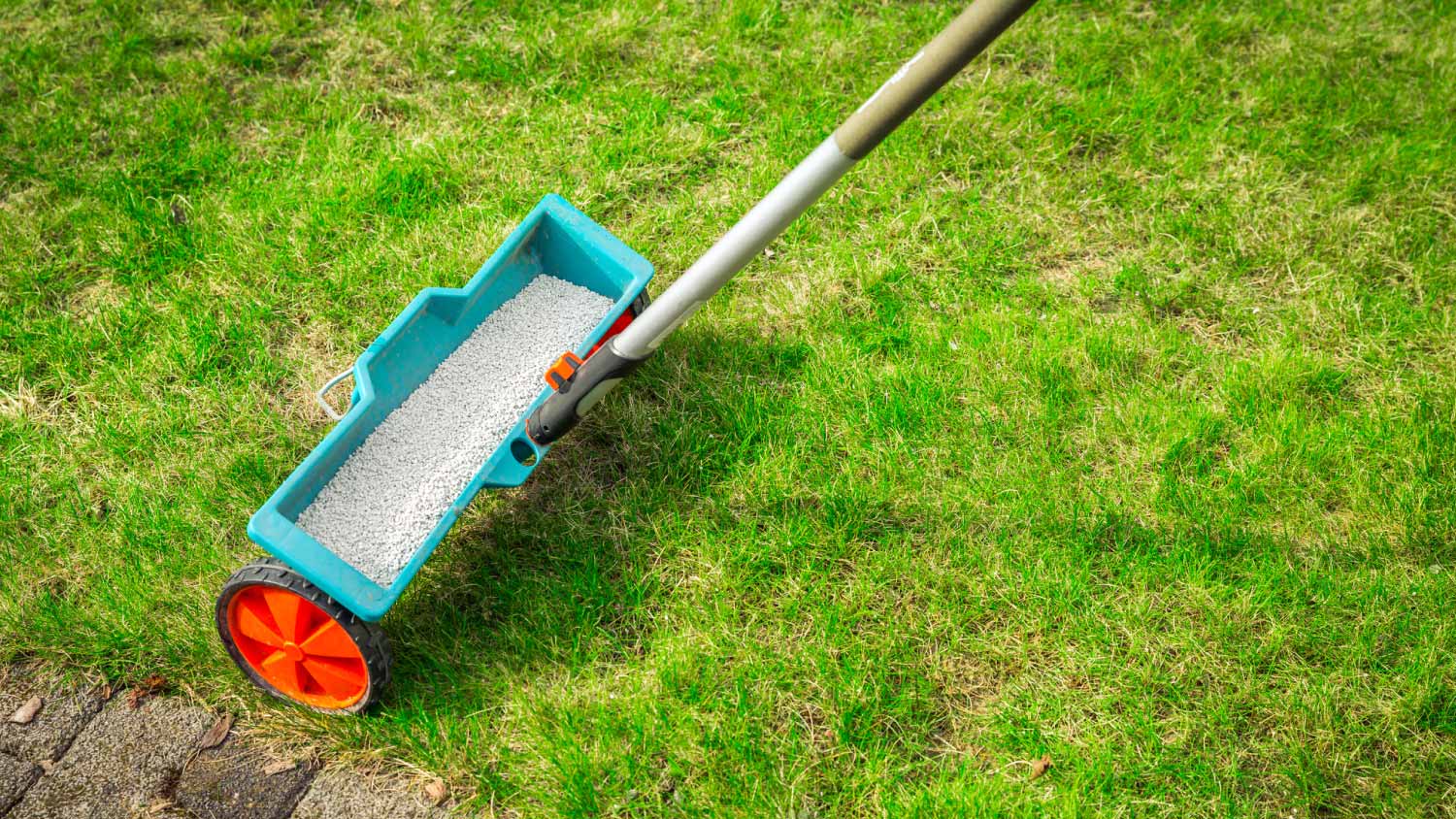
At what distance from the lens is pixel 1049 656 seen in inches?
93.2

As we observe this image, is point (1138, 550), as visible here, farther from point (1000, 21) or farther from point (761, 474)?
point (1000, 21)

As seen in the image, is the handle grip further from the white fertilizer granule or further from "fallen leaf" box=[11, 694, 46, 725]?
"fallen leaf" box=[11, 694, 46, 725]

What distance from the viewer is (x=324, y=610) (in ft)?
6.84

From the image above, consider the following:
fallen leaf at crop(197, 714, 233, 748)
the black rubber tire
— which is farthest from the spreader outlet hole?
fallen leaf at crop(197, 714, 233, 748)

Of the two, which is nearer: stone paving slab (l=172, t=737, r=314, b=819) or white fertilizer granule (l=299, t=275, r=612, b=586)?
stone paving slab (l=172, t=737, r=314, b=819)

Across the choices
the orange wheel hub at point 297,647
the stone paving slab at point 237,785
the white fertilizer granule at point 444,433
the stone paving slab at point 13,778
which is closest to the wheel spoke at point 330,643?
the orange wheel hub at point 297,647

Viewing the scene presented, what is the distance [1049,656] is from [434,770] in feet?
4.61

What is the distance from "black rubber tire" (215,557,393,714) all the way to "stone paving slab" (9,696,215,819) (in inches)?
9.3

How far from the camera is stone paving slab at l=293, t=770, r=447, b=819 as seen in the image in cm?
215

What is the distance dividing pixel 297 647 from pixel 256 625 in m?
0.11

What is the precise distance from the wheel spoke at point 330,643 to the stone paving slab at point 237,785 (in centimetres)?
27

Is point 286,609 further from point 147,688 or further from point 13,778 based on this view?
point 13,778

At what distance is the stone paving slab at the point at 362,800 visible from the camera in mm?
2154

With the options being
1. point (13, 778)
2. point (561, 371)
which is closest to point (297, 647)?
point (13, 778)
